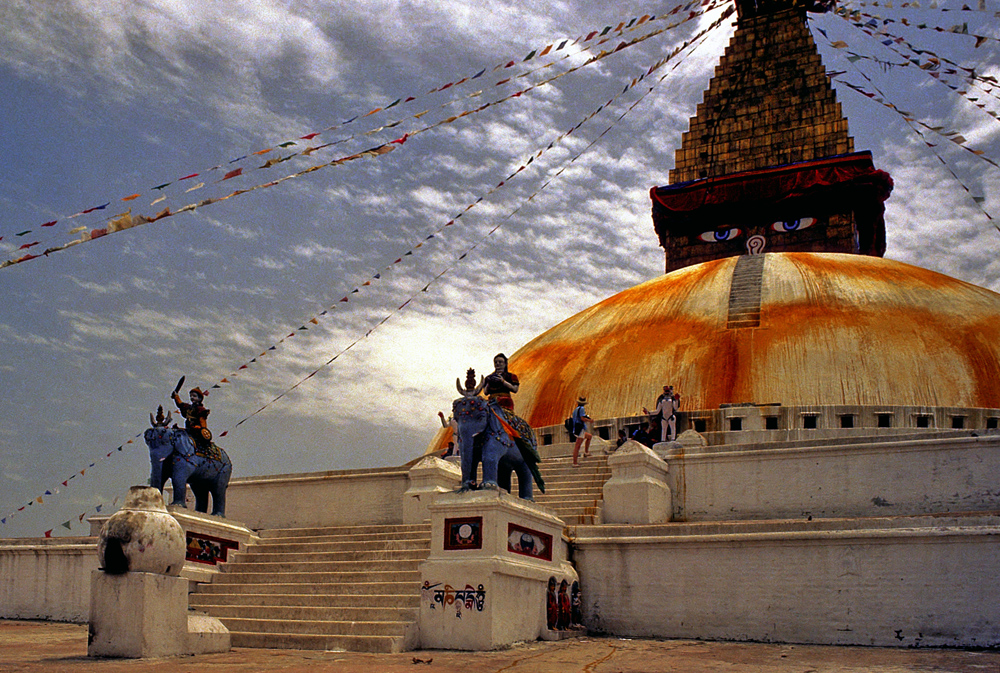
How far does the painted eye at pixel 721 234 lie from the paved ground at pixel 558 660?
19.2m

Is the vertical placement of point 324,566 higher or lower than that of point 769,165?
lower

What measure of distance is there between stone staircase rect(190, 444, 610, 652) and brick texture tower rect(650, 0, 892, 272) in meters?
15.2

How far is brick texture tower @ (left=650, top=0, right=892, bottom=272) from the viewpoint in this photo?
26.8m

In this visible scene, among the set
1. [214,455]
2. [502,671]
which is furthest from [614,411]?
[502,671]

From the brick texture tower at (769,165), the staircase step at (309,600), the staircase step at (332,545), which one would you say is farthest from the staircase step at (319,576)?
the brick texture tower at (769,165)

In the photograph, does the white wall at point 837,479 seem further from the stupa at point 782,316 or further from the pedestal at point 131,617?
the pedestal at point 131,617

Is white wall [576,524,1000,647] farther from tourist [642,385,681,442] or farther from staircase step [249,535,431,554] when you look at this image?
tourist [642,385,681,442]

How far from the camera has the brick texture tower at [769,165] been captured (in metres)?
26.8

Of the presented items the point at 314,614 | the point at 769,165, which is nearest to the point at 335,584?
the point at 314,614

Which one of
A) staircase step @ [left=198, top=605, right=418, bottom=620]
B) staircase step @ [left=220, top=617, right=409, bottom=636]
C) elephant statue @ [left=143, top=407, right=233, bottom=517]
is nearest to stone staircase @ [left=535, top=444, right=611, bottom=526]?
staircase step @ [left=198, top=605, right=418, bottom=620]

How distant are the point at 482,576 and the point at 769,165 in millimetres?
21628

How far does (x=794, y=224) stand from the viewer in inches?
1076

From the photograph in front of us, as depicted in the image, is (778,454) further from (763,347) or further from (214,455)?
(214,455)

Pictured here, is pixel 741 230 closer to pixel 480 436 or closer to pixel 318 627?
pixel 480 436
